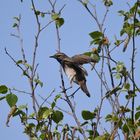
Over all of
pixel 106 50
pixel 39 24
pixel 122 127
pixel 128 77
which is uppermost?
pixel 39 24

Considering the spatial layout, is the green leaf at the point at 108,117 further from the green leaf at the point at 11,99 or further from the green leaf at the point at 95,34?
the green leaf at the point at 11,99

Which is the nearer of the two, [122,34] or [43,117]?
[43,117]

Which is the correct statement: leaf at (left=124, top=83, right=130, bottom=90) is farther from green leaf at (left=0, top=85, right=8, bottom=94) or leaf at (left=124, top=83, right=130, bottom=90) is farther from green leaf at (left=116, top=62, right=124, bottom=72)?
green leaf at (left=0, top=85, right=8, bottom=94)

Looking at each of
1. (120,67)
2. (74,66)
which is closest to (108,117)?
(120,67)

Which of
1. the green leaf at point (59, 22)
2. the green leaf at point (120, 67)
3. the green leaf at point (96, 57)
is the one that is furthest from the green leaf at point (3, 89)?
the green leaf at point (59, 22)

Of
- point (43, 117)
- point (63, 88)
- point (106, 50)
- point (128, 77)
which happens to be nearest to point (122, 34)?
point (106, 50)

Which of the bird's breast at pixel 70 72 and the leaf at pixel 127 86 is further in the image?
the bird's breast at pixel 70 72

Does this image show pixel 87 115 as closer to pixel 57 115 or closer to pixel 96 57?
pixel 57 115

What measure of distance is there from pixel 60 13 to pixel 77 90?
1.31m

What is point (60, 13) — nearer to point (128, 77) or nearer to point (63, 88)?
point (63, 88)

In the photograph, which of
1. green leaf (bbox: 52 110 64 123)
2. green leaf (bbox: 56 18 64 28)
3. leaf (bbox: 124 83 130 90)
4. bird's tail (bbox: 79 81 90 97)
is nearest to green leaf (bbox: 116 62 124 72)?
leaf (bbox: 124 83 130 90)

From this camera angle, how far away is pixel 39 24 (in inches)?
199

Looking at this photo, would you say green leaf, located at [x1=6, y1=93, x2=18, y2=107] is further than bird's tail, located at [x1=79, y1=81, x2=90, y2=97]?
No

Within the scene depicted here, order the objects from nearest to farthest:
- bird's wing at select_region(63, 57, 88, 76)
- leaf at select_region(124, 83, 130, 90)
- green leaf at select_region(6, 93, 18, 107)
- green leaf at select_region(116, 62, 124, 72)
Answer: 1. green leaf at select_region(6, 93, 18, 107)
2. green leaf at select_region(116, 62, 124, 72)
3. leaf at select_region(124, 83, 130, 90)
4. bird's wing at select_region(63, 57, 88, 76)
